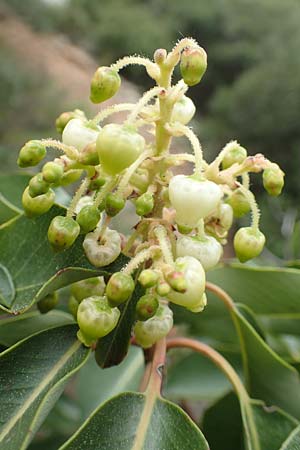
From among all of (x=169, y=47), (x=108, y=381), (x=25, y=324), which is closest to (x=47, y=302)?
(x=25, y=324)

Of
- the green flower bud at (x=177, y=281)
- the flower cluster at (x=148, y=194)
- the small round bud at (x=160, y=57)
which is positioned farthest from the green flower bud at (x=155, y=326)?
the small round bud at (x=160, y=57)

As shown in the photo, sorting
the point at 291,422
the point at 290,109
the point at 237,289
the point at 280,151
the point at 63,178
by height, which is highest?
the point at 290,109

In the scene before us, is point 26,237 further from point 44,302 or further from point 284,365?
point 284,365

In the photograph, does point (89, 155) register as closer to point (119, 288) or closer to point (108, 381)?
point (119, 288)

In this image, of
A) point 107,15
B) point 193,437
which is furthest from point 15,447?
point 107,15

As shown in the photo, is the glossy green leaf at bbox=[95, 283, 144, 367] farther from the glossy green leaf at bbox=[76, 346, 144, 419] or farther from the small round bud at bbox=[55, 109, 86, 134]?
the glossy green leaf at bbox=[76, 346, 144, 419]
